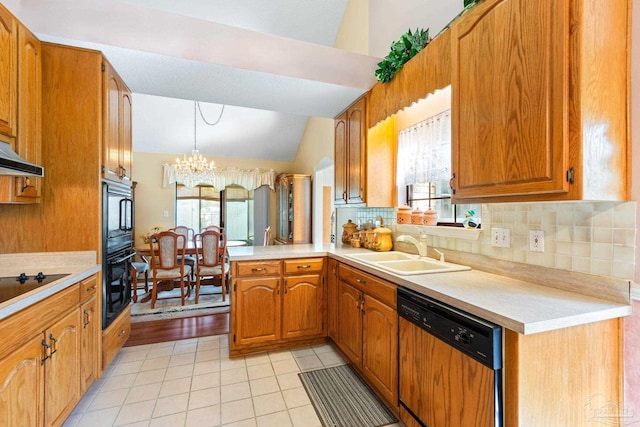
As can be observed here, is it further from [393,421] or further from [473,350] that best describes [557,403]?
[393,421]

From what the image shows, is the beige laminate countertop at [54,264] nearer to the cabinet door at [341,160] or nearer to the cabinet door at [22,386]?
the cabinet door at [22,386]

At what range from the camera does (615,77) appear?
1.16 meters

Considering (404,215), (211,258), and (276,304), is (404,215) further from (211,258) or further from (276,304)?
(211,258)

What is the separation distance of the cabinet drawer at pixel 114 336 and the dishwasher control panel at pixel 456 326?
2.04 meters

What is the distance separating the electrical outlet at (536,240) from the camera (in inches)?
59.2

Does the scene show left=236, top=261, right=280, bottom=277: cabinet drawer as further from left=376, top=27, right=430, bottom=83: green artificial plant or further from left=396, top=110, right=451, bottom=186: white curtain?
left=376, top=27, right=430, bottom=83: green artificial plant

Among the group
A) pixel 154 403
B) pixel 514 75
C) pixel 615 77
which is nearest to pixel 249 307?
pixel 154 403

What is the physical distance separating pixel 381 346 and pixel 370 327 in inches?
6.4

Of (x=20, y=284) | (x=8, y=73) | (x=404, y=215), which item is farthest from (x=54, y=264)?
(x=404, y=215)

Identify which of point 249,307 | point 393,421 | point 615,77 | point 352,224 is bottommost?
point 393,421

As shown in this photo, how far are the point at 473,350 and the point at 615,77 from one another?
4.00 ft

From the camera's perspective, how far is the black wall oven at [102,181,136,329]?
2033mm

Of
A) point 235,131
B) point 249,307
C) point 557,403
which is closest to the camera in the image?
point 557,403

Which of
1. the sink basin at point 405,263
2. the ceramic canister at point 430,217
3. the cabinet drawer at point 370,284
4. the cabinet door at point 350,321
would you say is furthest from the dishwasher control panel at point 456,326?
the ceramic canister at point 430,217
